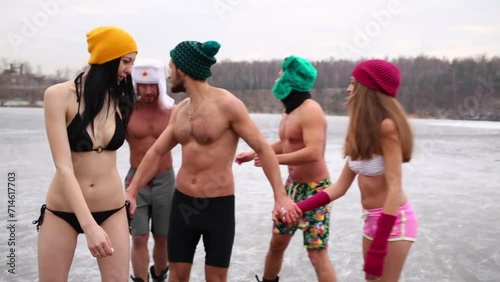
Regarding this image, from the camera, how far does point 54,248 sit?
2434 mm

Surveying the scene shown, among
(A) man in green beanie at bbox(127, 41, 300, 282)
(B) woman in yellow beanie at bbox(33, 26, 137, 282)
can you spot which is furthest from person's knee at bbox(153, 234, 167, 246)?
(B) woman in yellow beanie at bbox(33, 26, 137, 282)

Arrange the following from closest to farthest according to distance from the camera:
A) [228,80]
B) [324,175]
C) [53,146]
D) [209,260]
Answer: [53,146]
[209,260]
[324,175]
[228,80]

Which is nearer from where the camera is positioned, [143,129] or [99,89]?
[99,89]

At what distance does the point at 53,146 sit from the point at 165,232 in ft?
6.03

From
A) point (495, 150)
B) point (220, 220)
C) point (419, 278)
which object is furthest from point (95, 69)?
point (495, 150)

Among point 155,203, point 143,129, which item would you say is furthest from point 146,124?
point 155,203

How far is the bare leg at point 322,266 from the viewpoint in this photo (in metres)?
3.53

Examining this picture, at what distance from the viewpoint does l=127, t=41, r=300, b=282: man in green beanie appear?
9.75ft

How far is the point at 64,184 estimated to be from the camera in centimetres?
235

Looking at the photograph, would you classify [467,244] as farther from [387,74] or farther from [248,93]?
[248,93]

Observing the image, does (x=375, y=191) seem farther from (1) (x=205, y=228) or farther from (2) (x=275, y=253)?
(2) (x=275, y=253)

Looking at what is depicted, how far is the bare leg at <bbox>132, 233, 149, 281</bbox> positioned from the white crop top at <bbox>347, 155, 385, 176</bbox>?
1922mm

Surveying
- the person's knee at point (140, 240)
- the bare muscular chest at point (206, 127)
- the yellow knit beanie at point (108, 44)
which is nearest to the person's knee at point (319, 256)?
the bare muscular chest at point (206, 127)

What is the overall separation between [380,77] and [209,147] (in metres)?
1.04
